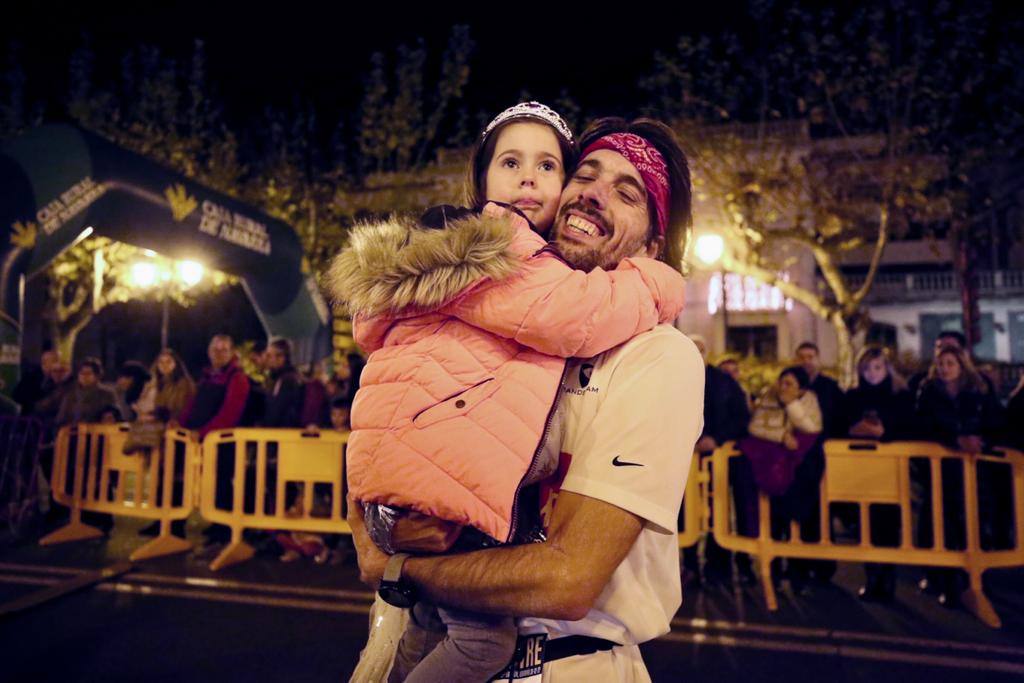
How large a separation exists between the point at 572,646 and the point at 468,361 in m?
0.58

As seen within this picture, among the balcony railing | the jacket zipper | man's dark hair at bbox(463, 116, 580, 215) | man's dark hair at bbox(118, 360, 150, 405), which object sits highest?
the balcony railing

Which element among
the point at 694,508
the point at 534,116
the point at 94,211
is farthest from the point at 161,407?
the point at 534,116

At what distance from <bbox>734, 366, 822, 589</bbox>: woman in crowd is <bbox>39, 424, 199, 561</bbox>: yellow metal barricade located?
5.38m

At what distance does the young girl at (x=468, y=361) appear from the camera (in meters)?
1.26

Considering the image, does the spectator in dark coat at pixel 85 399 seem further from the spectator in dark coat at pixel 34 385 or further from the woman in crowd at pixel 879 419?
the woman in crowd at pixel 879 419

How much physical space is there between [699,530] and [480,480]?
575 centimetres

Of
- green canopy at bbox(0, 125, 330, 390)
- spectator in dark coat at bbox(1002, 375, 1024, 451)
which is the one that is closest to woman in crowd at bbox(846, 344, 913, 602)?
spectator in dark coat at bbox(1002, 375, 1024, 451)

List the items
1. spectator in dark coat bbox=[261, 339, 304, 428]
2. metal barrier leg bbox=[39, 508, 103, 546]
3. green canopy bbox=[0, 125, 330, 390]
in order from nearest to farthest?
green canopy bbox=[0, 125, 330, 390]
metal barrier leg bbox=[39, 508, 103, 546]
spectator in dark coat bbox=[261, 339, 304, 428]

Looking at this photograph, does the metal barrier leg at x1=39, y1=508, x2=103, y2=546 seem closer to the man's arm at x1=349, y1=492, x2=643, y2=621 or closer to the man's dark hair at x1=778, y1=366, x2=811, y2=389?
the man's dark hair at x1=778, y1=366, x2=811, y2=389

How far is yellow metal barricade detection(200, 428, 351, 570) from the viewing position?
22.8 ft

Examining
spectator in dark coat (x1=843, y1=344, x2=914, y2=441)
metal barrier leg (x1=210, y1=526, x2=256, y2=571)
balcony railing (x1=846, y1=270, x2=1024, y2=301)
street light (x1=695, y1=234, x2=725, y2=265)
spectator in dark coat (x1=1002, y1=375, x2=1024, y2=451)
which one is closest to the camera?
spectator in dark coat (x1=843, y1=344, x2=914, y2=441)

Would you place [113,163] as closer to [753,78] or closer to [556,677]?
[556,677]

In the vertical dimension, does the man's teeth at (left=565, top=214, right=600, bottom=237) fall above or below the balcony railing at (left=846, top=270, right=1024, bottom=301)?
below

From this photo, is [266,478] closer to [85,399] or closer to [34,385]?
[85,399]
